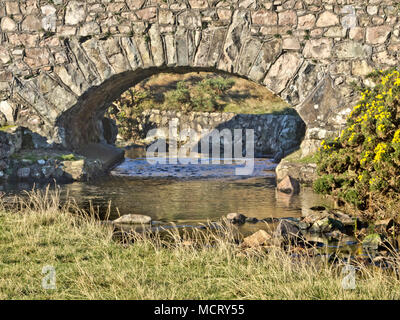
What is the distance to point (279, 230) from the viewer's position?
25.9 ft

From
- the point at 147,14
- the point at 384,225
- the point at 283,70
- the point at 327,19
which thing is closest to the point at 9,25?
the point at 147,14

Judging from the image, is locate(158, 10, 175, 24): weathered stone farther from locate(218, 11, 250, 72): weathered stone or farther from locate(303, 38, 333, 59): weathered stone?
locate(303, 38, 333, 59): weathered stone

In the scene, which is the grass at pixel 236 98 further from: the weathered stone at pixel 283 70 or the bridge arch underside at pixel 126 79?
the weathered stone at pixel 283 70

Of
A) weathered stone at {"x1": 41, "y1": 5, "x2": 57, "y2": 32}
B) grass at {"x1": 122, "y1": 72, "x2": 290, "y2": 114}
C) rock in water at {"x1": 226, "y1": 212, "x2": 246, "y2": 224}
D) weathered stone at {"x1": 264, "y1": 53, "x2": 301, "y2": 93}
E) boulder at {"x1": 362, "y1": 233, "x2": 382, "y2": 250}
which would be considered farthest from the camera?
grass at {"x1": 122, "y1": 72, "x2": 290, "y2": 114}

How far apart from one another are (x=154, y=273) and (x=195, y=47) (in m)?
8.28

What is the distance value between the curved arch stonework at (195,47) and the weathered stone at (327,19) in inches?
0.8

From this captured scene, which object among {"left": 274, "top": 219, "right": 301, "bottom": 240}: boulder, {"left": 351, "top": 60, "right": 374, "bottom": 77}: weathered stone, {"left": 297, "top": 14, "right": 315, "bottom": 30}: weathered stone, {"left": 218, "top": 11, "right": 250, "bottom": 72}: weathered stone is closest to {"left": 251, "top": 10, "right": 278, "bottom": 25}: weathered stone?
{"left": 218, "top": 11, "right": 250, "bottom": 72}: weathered stone

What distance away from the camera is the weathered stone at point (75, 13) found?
1369 centimetres

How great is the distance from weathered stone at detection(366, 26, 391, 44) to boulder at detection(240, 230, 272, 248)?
22.6 ft

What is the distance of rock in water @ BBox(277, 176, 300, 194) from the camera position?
488 inches

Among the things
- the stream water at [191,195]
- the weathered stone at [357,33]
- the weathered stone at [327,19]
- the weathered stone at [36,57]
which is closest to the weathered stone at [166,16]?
the weathered stone at [36,57]

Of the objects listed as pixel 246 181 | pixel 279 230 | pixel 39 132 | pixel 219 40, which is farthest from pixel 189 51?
pixel 279 230

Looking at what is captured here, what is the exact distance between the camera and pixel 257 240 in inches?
297

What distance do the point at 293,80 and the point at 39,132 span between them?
6.07 metres
